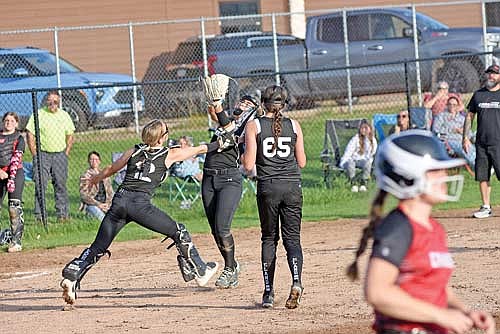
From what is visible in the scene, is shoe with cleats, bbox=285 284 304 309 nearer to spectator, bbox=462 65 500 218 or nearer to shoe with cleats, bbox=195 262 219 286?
shoe with cleats, bbox=195 262 219 286

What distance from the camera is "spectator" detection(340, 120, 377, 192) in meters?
18.2

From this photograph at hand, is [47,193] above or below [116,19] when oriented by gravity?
below

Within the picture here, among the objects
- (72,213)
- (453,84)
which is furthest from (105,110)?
(453,84)

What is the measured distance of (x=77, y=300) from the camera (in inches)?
432

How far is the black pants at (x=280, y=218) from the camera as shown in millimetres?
9586

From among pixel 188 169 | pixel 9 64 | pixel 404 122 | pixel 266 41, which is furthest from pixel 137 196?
pixel 266 41

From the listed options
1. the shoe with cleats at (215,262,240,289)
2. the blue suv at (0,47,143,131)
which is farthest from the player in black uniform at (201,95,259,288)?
the blue suv at (0,47,143,131)

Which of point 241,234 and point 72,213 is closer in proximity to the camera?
point 241,234

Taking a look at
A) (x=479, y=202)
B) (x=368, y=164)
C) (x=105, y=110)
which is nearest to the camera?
(x=479, y=202)

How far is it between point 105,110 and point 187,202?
597 centimetres

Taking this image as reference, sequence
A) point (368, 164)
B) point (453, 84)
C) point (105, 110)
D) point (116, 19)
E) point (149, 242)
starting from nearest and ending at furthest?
point (149, 242), point (368, 164), point (105, 110), point (453, 84), point (116, 19)

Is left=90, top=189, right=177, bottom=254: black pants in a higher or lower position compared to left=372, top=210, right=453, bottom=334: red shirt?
lower

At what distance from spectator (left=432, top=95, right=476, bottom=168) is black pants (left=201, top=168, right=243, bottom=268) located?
27.4ft

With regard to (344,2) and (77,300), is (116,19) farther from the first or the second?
(77,300)
